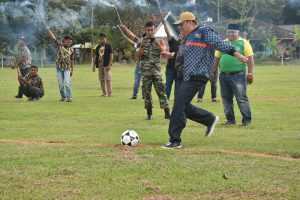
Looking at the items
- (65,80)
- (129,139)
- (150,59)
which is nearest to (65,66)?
(65,80)

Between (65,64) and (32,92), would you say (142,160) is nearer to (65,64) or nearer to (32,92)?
(65,64)

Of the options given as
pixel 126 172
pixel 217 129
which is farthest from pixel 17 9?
pixel 126 172

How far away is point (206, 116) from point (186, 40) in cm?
132

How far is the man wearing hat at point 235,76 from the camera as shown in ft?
41.5

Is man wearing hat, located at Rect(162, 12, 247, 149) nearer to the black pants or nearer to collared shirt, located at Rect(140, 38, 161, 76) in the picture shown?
collared shirt, located at Rect(140, 38, 161, 76)

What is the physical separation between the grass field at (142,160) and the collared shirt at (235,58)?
122 centimetres

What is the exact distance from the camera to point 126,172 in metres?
7.50

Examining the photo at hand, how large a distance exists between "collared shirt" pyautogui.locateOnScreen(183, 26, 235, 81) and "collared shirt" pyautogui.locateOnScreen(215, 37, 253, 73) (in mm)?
3009

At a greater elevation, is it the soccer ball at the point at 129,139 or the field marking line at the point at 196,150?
the soccer ball at the point at 129,139

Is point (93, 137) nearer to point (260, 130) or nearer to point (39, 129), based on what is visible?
point (39, 129)

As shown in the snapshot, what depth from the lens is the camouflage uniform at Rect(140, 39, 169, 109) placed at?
44.0 feet

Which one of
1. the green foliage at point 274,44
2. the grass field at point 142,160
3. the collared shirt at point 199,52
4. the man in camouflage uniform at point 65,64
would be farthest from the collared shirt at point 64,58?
the green foliage at point 274,44

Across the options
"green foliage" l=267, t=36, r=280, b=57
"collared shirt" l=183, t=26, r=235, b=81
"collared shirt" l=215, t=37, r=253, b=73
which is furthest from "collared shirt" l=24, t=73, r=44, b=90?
"green foliage" l=267, t=36, r=280, b=57

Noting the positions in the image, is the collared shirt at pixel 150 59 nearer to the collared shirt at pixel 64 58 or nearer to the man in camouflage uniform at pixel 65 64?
the man in camouflage uniform at pixel 65 64
